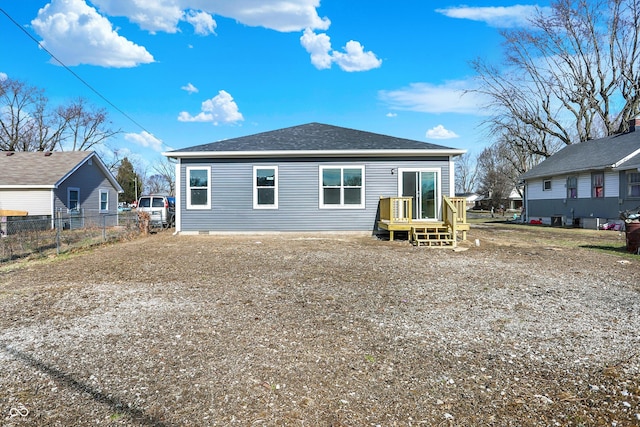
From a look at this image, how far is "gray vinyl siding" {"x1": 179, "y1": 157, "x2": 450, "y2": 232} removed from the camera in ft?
44.5

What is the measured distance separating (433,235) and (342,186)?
360cm

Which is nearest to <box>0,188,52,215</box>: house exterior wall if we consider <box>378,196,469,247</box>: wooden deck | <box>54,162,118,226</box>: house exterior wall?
<box>54,162,118,226</box>: house exterior wall

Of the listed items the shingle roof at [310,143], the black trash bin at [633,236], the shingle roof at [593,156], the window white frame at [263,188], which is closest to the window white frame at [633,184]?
the shingle roof at [593,156]

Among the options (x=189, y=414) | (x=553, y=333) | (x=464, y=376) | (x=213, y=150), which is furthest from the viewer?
(x=213, y=150)

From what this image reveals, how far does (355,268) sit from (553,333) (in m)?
3.94

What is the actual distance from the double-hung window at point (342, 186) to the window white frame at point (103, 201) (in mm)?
15492

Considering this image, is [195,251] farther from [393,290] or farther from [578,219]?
[578,219]

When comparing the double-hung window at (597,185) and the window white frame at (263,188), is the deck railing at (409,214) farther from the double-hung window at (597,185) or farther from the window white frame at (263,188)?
the double-hung window at (597,185)

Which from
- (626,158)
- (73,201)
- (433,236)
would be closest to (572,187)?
(626,158)

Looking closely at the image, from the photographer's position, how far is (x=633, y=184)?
16094 mm

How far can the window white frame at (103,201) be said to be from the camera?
72.5 ft

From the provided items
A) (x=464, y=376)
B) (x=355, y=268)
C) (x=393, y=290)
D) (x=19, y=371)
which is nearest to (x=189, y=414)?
(x=19, y=371)

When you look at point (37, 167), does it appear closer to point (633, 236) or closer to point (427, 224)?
point (427, 224)

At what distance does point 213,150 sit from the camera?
44.1 feet
